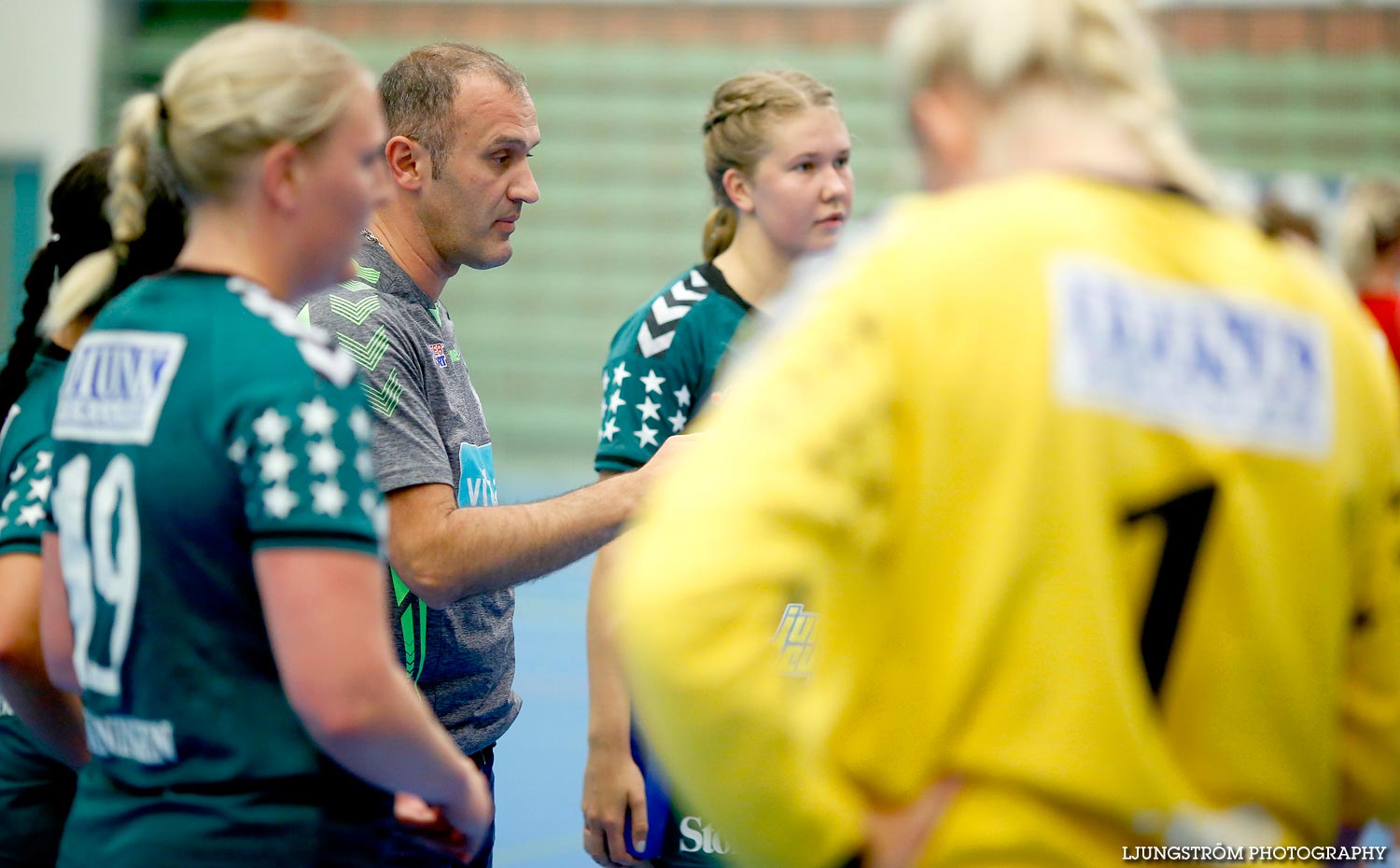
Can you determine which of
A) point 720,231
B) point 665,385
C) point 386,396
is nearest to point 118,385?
point 386,396

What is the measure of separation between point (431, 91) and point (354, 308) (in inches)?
20.7

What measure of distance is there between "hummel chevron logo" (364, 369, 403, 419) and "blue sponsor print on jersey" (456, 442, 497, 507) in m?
0.22

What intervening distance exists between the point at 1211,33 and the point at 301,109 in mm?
13699

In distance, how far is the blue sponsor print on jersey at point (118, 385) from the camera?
1402 mm

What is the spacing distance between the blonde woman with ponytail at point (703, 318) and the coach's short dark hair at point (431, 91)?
1.62 ft

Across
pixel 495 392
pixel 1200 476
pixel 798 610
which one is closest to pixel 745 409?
pixel 1200 476

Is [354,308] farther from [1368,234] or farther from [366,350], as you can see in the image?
[1368,234]

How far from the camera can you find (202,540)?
54.7 inches

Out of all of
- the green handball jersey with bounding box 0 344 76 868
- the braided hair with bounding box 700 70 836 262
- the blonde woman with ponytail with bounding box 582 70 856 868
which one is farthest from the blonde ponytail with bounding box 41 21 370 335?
the braided hair with bounding box 700 70 836 262

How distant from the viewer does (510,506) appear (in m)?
2.17

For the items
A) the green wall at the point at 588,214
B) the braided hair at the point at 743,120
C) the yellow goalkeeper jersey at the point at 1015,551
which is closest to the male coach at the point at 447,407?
the braided hair at the point at 743,120

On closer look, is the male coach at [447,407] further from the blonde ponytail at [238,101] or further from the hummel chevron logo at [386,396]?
the blonde ponytail at [238,101]

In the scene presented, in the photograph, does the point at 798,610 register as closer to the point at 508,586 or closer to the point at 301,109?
the point at 508,586

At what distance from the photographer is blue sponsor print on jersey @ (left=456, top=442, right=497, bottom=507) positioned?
2.34m
